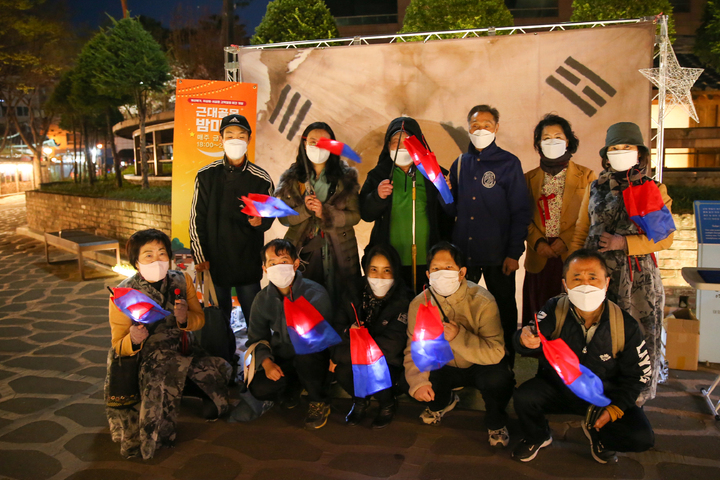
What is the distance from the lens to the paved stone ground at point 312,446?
267 centimetres

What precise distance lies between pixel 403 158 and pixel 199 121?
287 centimetres

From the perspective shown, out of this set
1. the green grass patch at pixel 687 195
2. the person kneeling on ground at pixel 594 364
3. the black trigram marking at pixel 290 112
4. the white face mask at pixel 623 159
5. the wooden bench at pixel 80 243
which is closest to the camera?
the person kneeling on ground at pixel 594 364

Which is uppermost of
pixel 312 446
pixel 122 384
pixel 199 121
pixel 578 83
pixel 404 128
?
pixel 578 83

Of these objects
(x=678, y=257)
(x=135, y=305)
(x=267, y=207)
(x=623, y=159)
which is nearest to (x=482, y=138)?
(x=623, y=159)

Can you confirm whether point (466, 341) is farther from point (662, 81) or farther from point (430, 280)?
point (662, 81)

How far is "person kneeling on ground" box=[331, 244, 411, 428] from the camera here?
10.4ft

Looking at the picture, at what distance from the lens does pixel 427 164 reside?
3104mm

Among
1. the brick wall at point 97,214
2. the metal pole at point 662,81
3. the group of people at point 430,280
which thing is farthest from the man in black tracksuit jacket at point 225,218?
the brick wall at point 97,214

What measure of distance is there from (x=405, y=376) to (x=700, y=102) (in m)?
14.2

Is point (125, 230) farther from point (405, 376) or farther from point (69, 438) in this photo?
point (405, 376)

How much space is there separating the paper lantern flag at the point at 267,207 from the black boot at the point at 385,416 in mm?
1456

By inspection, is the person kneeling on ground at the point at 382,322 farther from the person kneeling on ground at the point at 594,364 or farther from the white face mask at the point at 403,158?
the person kneeling on ground at the point at 594,364

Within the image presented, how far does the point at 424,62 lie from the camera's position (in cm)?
498

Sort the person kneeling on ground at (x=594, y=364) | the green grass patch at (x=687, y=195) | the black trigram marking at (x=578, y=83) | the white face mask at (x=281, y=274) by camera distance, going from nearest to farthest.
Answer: the person kneeling on ground at (x=594, y=364), the white face mask at (x=281, y=274), the black trigram marking at (x=578, y=83), the green grass patch at (x=687, y=195)
